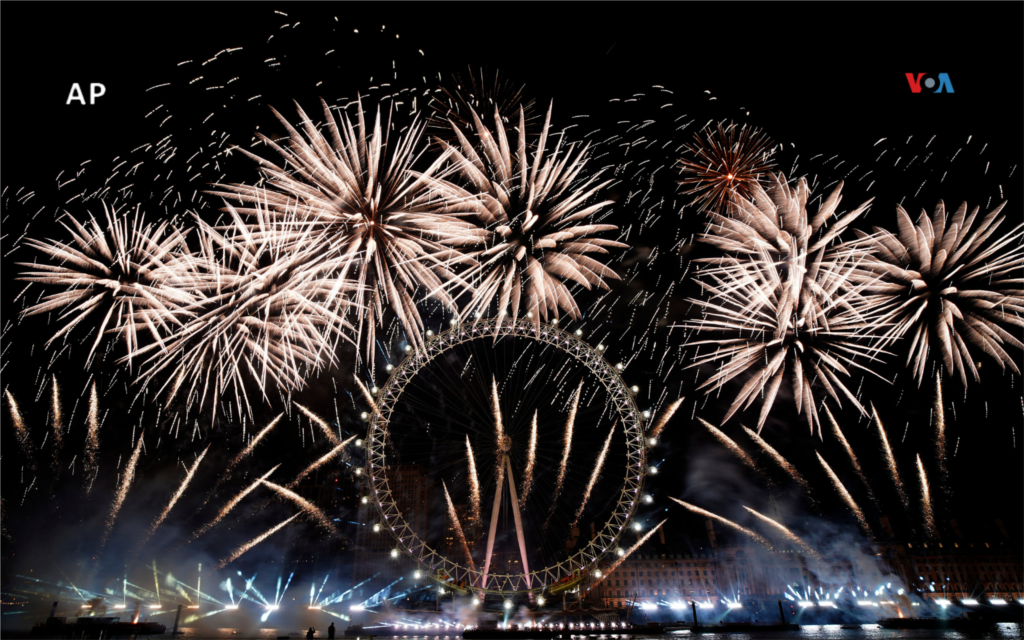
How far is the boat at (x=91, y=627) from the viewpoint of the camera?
41.4 metres

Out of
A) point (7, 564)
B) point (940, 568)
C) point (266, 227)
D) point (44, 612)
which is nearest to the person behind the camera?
point (266, 227)

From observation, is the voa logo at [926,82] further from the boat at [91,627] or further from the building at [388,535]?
the building at [388,535]

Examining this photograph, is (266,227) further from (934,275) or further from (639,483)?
(639,483)

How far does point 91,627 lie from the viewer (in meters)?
42.8

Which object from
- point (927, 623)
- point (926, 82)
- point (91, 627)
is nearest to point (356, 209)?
point (926, 82)

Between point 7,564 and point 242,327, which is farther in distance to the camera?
point 7,564

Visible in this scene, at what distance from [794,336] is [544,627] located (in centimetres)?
3659

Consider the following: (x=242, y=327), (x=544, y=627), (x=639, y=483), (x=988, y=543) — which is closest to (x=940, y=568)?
(x=988, y=543)

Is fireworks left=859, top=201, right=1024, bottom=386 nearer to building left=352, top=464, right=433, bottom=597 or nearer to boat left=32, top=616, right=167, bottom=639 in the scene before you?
boat left=32, top=616, right=167, bottom=639

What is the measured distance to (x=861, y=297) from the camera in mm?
18672


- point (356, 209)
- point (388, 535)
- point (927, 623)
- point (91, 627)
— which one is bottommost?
point (927, 623)

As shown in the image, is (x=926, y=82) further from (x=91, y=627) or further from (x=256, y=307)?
(x=91, y=627)

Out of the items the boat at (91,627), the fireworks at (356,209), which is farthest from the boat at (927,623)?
the boat at (91,627)

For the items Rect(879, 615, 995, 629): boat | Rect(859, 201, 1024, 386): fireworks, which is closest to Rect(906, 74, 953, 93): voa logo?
Rect(859, 201, 1024, 386): fireworks
